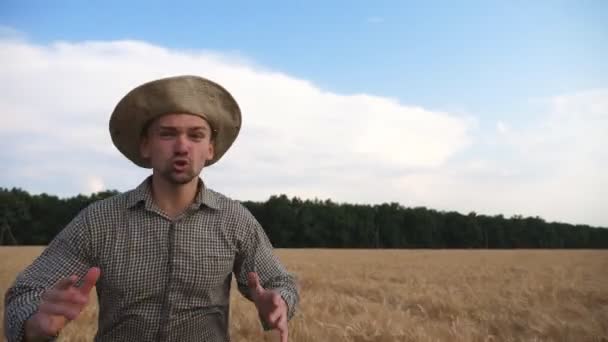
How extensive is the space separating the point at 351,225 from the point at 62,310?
64.7 meters

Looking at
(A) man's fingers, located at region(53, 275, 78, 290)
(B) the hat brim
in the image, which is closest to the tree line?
(B) the hat brim

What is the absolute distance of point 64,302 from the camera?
5.45ft

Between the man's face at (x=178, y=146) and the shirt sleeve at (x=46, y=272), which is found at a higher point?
the man's face at (x=178, y=146)

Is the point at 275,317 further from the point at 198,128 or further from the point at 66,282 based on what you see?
the point at 198,128

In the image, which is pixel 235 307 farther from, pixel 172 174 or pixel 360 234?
pixel 360 234

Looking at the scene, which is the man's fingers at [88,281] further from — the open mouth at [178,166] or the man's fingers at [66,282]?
the open mouth at [178,166]

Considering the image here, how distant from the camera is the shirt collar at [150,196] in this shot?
225 cm

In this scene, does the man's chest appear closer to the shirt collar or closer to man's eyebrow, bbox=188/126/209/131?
the shirt collar

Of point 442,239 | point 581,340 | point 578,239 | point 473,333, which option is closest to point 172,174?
point 473,333

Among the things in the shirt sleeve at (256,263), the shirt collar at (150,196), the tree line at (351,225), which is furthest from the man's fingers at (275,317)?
the tree line at (351,225)

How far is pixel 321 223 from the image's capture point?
64688 millimetres

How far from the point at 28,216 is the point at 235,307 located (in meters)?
58.1

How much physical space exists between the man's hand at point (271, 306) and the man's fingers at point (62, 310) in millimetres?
566

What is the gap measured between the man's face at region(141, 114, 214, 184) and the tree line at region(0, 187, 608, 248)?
188 ft
